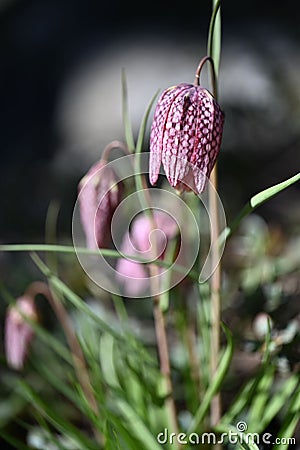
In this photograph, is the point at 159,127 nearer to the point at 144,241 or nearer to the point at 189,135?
the point at 189,135

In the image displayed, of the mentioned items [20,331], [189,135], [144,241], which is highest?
[189,135]

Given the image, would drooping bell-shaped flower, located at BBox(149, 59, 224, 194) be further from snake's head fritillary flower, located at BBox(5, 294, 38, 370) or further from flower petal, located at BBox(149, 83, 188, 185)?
snake's head fritillary flower, located at BBox(5, 294, 38, 370)

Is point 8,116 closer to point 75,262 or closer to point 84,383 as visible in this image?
point 75,262

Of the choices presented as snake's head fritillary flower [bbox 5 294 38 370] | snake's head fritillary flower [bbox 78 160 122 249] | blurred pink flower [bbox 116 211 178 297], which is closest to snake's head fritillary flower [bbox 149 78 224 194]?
snake's head fritillary flower [bbox 78 160 122 249]

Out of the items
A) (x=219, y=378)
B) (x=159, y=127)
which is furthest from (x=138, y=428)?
(x=159, y=127)

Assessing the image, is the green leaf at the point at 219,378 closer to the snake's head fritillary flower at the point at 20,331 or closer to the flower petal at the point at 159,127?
the flower petal at the point at 159,127

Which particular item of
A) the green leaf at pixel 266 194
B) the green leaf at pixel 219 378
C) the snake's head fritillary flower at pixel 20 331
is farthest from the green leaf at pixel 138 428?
the green leaf at pixel 266 194

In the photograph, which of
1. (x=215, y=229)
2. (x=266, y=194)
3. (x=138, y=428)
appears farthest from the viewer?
(x=138, y=428)
